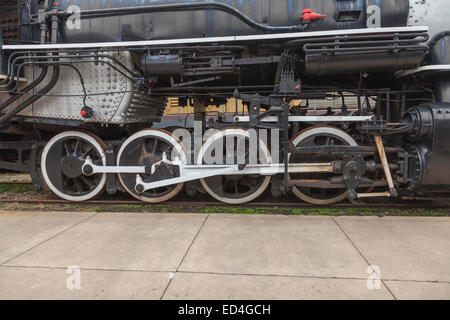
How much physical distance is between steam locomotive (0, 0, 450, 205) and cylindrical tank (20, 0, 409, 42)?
0.6 inches

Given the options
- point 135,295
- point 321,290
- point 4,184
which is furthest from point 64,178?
point 321,290

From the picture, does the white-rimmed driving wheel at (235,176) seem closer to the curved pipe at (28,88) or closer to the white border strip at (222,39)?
the white border strip at (222,39)

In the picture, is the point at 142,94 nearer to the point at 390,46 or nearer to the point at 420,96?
the point at 390,46

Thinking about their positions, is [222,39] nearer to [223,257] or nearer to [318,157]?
[318,157]

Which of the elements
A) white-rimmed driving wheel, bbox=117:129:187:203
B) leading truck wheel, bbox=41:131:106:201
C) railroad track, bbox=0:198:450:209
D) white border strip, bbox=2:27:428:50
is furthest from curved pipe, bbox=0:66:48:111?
railroad track, bbox=0:198:450:209

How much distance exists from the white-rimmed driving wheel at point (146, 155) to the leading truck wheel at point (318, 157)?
1.71 meters

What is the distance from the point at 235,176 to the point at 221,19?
216cm

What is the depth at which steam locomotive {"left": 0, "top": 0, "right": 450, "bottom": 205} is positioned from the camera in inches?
128

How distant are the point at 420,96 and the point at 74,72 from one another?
16.1ft

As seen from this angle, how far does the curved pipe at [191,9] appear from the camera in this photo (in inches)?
131

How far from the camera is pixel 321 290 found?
1951mm

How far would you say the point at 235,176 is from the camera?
4000 millimetres

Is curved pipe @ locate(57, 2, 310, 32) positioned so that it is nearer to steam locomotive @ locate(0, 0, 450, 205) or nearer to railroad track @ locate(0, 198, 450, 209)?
steam locomotive @ locate(0, 0, 450, 205)

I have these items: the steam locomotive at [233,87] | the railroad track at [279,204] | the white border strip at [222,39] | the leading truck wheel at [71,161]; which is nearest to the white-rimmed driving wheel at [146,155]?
the steam locomotive at [233,87]
